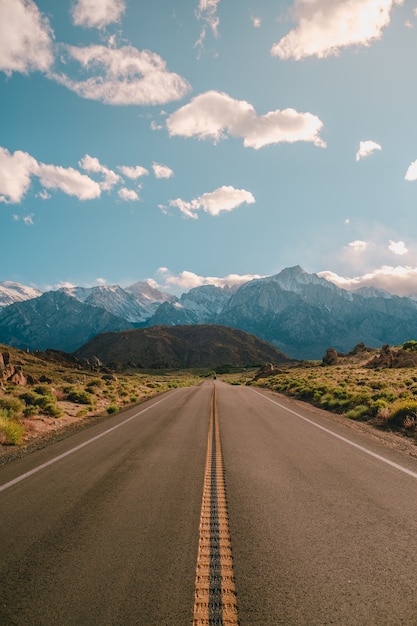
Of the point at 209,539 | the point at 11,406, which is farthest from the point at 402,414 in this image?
the point at 11,406

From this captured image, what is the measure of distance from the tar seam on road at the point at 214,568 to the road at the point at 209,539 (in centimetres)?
2

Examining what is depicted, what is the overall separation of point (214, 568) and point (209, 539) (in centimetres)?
68

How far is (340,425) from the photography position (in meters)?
13.8

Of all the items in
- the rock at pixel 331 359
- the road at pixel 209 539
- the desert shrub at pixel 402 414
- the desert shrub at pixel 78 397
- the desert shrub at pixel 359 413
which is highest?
the rock at pixel 331 359

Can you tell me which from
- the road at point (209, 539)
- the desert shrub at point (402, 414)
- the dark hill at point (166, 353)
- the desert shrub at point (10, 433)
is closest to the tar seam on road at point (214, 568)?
the road at point (209, 539)

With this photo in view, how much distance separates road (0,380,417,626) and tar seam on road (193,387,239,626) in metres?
0.02

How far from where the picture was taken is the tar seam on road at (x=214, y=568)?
114 inches

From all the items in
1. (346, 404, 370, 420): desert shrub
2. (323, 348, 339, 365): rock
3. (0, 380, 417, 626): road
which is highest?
(323, 348, 339, 365): rock

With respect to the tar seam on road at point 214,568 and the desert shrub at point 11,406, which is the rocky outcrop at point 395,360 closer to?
the desert shrub at point 11,406

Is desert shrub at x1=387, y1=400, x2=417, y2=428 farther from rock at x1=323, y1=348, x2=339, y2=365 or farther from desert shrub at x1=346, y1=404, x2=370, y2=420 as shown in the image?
rock at x1=323, y1=348, x2=339, y2=365

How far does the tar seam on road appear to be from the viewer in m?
2.90

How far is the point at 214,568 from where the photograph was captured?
3.62 meters

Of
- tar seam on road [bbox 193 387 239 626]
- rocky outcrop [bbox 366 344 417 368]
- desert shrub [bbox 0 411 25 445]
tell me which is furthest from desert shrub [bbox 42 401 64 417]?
rocky outcrop [bbox 366 344 417 368]

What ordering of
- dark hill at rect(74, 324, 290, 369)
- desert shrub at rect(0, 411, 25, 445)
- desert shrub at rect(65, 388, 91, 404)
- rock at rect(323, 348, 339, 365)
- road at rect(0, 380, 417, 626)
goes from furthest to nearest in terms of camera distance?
1. dark hill at rect(74, 324, 290, 369)
2. rock at rect(323, 348, 339, 365)
3. desert shrub at rect(65, 388, 91, 404)
4. desert shrub at rect(0, 411, 25, 445)
5. road at rect(0, 380, 417, 626)
